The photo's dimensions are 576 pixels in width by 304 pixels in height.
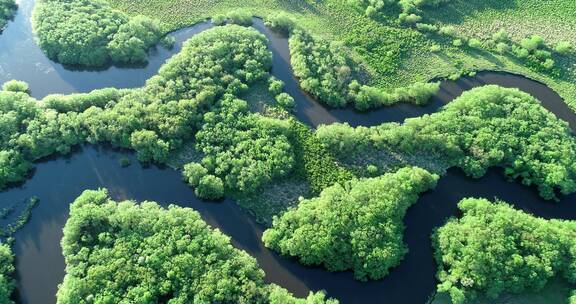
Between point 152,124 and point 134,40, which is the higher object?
point 134,40

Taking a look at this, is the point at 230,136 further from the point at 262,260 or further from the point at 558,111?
the point at 558,111

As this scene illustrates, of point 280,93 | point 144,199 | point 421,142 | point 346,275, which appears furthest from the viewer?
point 280,93

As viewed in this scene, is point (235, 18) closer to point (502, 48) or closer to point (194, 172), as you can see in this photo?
point (194, 172)

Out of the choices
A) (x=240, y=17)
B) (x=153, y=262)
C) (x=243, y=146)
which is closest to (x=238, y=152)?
(x=243, y=146)

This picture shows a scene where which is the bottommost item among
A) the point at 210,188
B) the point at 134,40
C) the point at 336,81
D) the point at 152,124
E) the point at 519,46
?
the point at 210,188

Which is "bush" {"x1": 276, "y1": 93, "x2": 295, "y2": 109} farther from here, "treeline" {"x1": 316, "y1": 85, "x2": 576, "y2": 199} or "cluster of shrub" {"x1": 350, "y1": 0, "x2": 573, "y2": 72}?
"cluster of shrub" {"x1": 350, "y1": 0, "x2": 573, "y2": 72}

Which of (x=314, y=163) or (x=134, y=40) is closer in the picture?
(x=314, y=163)

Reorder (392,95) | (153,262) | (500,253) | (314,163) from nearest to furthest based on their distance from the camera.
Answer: (153,262)
(500,253)
(314,163)
(392,95)

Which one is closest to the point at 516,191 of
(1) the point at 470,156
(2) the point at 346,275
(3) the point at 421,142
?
(1) the point at 470,156
